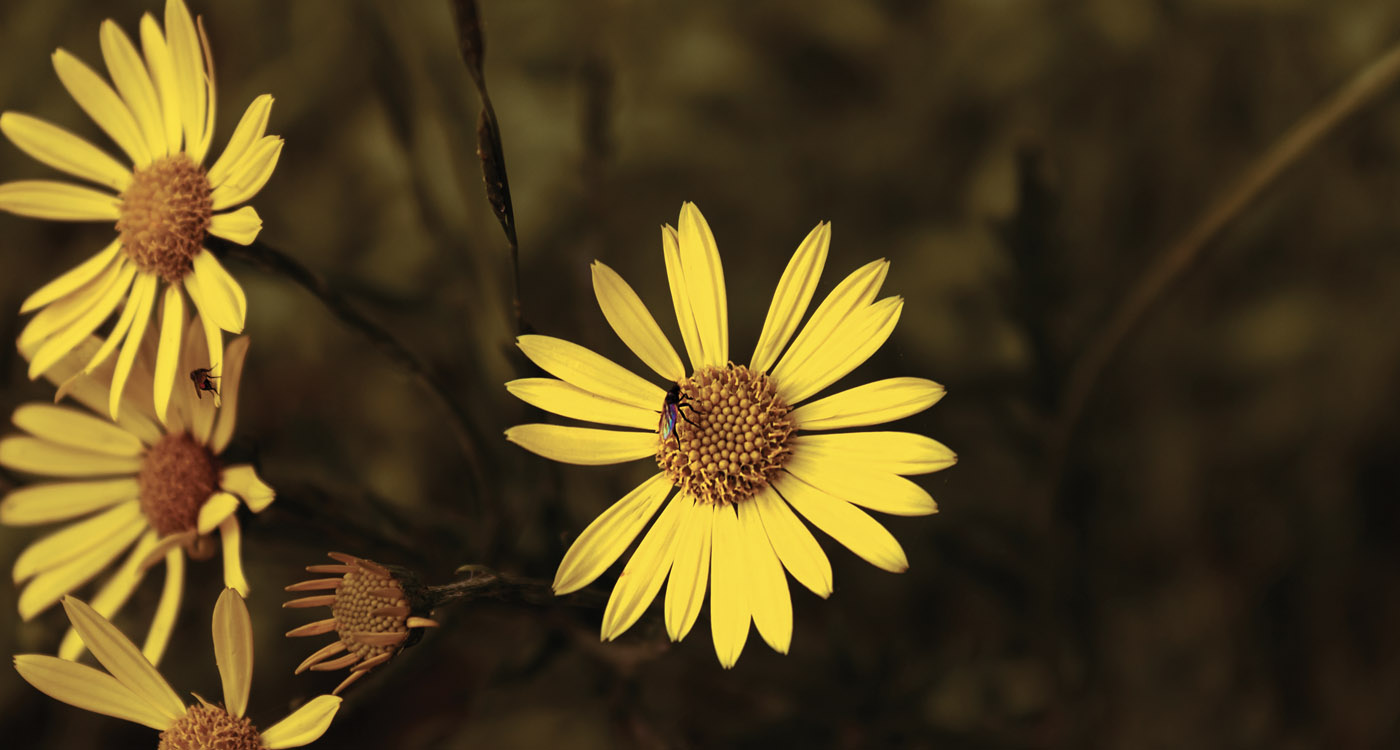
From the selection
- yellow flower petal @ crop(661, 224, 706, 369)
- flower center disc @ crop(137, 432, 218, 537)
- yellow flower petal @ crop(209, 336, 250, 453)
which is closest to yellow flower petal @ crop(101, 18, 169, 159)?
yellow flower petal @ crop(209, 336, 250, 453)

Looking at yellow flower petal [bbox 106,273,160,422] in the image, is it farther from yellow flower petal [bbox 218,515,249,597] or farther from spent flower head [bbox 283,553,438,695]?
spent flower head [bbox 283,553,438,695]

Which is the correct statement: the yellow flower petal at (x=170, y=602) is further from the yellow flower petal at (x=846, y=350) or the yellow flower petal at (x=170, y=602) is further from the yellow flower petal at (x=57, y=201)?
the yellow flower petal at (x=846, y=350)

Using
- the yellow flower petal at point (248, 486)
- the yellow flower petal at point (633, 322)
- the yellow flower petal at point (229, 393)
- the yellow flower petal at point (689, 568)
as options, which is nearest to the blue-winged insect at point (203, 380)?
the yellow flower petal at point (229, 393)

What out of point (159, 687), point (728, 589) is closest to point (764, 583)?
point (728, 589)

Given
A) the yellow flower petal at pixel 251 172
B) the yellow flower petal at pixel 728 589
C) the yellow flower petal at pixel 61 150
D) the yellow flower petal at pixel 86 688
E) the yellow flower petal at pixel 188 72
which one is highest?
the yellow flower petal at pixel 61 150

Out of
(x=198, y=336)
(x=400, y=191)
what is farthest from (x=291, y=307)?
(x=198, y=336)

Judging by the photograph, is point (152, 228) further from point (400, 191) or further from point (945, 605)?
point (945, 605)
